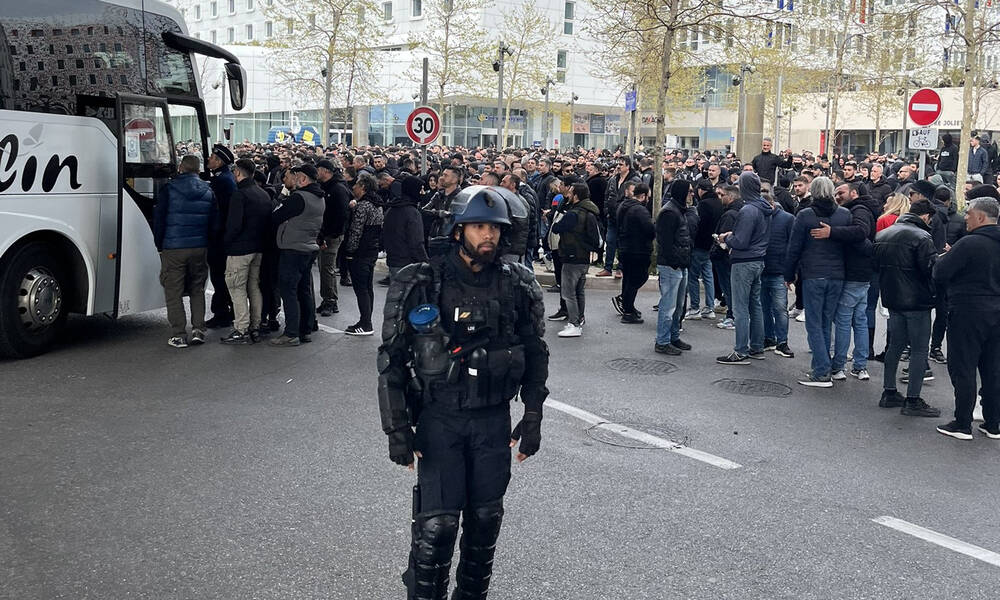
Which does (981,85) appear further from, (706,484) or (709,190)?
(706,484)

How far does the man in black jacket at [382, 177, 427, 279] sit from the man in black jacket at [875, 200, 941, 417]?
4.88 meters

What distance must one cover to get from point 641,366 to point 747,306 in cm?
141

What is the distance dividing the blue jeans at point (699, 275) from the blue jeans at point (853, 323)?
10.3ft

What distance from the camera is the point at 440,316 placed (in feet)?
14.0

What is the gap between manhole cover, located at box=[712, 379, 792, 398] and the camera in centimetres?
945

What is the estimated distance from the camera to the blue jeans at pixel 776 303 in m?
11.3

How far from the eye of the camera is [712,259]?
13.4 m

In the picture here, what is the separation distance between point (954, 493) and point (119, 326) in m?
9.11

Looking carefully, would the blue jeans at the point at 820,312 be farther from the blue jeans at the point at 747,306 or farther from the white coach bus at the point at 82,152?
the white coach bus at the point at 82,152

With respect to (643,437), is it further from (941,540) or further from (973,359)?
(973,359)

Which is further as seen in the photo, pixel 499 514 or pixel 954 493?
pixel 954 493

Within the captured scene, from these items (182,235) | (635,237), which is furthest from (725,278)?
(182,235)

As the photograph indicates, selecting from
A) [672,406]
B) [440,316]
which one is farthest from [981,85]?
[440,316]

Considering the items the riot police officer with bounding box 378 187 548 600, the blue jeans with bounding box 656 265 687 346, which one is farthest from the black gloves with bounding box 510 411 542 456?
the blue jeans with bounding box 656 265 687 346
